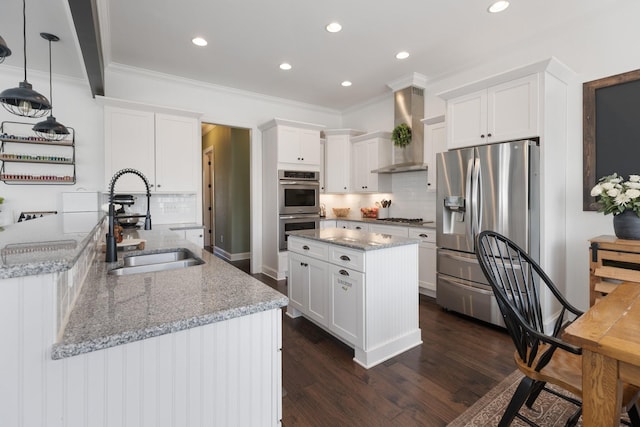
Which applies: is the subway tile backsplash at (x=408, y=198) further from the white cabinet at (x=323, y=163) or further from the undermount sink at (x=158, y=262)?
the undermount sink at (x=158, y=262)

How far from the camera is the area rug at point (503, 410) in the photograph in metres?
1.63

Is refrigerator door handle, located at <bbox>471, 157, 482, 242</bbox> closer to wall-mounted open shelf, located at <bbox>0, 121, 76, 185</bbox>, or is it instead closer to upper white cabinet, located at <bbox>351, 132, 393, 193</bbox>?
upper white cabinet, located at <bbox>351, 132, 393, 193</bbox>

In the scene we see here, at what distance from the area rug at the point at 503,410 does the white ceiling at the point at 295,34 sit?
9.98 ft

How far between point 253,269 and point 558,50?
473cm

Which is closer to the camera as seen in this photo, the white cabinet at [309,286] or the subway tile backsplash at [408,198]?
the white cabinet at [309,286]

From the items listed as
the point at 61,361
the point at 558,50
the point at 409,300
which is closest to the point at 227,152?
the point at 409,300

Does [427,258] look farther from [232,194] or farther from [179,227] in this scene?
[232,194]

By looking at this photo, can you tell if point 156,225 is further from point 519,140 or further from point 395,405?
point 519,140

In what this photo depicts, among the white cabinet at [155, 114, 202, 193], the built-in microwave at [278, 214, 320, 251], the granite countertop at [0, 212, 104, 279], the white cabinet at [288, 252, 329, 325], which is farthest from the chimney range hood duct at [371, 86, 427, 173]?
the granite countertop at [0, 212, 104, 279]

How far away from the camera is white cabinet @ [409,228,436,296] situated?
3607 millimetres

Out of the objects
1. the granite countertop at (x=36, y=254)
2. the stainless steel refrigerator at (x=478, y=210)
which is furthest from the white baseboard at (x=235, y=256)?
the granite countertop at (x=36, y=254)

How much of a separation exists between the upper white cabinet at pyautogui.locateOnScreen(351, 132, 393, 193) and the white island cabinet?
227cm

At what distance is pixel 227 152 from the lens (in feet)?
20.0

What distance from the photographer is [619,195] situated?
2312mm
